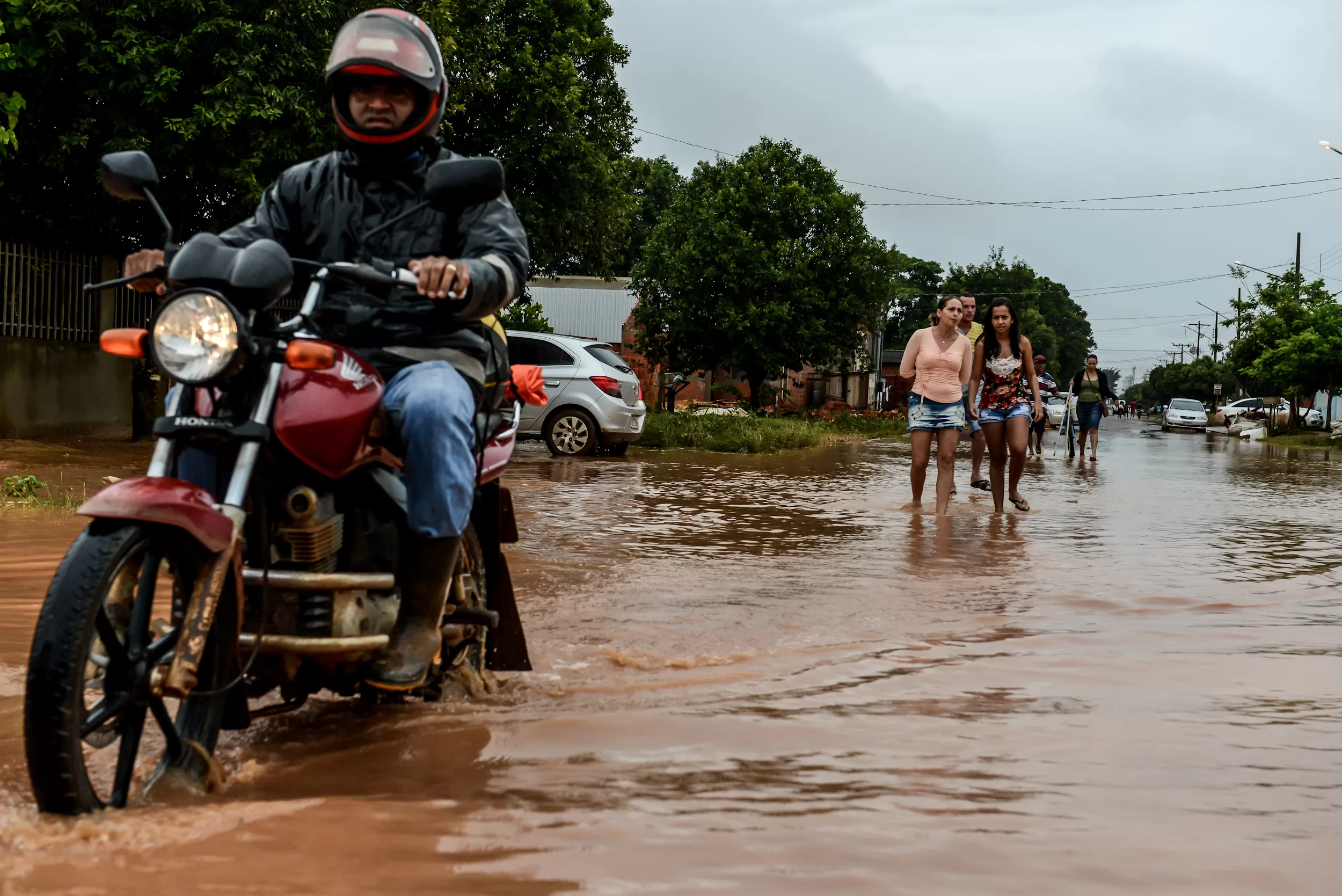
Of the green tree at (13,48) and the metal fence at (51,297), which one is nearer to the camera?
the green tree at (13,48)

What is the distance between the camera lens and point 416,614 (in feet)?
12.0

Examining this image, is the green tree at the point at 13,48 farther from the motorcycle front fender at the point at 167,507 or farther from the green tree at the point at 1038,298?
the green tree at the point at 1038,298

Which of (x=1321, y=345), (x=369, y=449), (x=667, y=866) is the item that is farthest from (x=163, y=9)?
(x=1321, y=345)

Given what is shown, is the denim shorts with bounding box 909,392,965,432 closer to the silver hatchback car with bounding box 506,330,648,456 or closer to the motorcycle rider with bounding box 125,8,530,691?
the silver hatchback car with bounding box 506,330,648,456

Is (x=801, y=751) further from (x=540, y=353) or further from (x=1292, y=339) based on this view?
(x=1292, y=339)

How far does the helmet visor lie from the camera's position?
373 centimetres

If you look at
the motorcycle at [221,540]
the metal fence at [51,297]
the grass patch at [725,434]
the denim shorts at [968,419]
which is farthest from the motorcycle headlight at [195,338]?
the grass patch at [725,434]

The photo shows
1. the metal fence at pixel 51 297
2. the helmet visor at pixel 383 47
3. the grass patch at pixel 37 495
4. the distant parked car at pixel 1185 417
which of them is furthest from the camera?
the distant parked car at pixel 1185 417

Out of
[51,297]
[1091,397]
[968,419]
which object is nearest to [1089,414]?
[1091,397]

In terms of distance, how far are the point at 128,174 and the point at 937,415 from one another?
8737 millimetres

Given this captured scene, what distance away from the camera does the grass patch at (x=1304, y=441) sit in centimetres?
3641

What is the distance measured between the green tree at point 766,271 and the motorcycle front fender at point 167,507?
3635cm

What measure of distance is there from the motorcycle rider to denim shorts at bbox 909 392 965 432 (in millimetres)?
7728

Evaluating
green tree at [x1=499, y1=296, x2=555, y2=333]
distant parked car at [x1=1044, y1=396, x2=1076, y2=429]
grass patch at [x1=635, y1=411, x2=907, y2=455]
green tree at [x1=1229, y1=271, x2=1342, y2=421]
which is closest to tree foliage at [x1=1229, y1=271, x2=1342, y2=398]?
green tree at [x1=1229, y1=271, x2=1342, y2=421]
